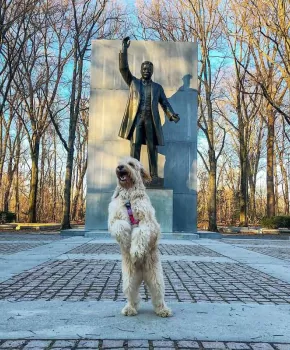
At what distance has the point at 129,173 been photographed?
11.1 feet

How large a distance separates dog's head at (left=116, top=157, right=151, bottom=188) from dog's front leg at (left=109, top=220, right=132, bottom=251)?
34cm

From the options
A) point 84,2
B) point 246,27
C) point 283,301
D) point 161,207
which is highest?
point 84,2

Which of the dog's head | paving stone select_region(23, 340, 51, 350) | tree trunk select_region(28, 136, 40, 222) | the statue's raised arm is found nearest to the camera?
paving stone select_region(23, 340, 51, 350)

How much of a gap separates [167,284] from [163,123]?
→ 11.6 meters

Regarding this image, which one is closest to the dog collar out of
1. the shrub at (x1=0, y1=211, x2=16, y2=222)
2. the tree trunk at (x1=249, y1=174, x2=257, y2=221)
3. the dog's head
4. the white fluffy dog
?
the white fluffy dog

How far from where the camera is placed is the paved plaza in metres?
2.70

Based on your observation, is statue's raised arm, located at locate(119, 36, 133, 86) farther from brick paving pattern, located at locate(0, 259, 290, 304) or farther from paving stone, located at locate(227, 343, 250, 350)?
paving stone, located at locate(227, 343, 250, 350)

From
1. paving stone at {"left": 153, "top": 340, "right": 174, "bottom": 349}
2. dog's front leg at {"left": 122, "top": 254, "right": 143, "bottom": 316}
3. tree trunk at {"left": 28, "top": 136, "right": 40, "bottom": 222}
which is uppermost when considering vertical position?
tree trunk at {"left": 28, "top": 136, "right": 40, "bottom": 222}

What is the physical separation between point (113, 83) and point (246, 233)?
35.2ft

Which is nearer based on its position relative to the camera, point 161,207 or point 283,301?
point 283,301

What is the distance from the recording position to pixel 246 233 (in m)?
21.6

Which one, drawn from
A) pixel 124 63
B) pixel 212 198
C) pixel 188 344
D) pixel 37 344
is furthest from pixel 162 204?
pixel 37 344

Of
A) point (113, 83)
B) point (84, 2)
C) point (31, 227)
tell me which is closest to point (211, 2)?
point (84, 2)

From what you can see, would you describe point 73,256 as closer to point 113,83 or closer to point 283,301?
point 283,301
